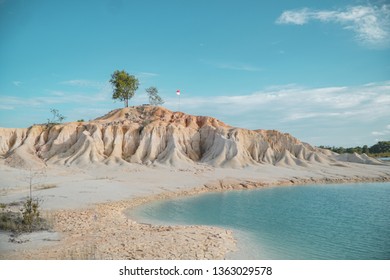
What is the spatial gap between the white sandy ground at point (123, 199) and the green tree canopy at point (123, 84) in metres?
21.1

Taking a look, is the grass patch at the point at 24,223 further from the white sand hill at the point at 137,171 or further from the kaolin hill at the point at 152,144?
the kaolin hill at the point at 152,144

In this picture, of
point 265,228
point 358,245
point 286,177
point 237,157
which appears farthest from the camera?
point 237,157

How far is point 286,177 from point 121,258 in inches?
966

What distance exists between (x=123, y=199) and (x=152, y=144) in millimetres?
15788

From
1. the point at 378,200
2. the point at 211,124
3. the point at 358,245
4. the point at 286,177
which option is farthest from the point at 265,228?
the point at 211,124

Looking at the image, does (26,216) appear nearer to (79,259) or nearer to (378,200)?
(79,259)

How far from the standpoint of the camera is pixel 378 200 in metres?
20.6

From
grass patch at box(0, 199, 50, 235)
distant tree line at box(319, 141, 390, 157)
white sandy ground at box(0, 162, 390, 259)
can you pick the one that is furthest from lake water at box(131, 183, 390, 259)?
distant tree line at box(319, 141, 390, 157)

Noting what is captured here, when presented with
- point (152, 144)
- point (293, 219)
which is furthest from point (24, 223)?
point (152, 144)

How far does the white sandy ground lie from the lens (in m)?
10.4

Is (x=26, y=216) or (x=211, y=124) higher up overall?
(x=211, y=124)

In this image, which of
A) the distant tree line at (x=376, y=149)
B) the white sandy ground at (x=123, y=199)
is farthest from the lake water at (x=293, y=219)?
the distant tree line at (x=376, y=149)

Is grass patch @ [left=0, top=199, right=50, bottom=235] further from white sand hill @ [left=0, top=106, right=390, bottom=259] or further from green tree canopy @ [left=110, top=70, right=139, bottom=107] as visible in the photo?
green tree canopy @ [left=110, top=70, right=139, bottom=107]

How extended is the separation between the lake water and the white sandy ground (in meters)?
1.31
